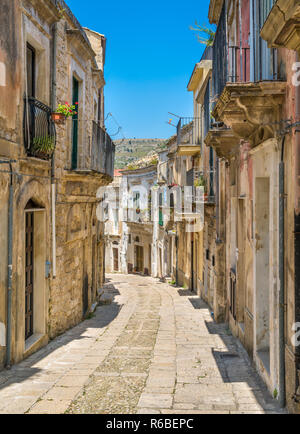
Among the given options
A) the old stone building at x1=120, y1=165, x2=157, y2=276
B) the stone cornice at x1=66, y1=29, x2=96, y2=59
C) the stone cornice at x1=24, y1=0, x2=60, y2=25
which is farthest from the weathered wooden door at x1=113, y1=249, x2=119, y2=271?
the stone cornice at x1=24, y1=0, x2=60, y2=25

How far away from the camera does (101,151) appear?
11883mm

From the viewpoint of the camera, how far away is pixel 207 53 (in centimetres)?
1427

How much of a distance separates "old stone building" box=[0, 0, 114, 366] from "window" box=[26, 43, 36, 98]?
0.7 inches

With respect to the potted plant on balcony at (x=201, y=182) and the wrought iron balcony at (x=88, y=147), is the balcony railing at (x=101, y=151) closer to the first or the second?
the wrought iron balcony at (x=88, y=147)

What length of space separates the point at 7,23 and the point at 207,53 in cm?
921

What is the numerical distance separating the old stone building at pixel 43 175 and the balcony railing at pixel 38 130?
2cm

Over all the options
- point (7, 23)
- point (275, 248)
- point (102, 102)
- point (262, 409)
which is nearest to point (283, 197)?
point (275, 248)

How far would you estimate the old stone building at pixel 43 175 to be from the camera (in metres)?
6.46

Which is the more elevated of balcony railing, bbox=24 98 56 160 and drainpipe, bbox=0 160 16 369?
balcony railing, bbox=24 98 56 160

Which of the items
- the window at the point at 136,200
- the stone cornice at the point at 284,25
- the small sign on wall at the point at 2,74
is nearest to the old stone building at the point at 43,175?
the small sign on wall at the point at 2,74

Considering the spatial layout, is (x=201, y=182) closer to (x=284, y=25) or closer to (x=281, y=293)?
(x=281, y=293)

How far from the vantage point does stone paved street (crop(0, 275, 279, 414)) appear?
16.4ft

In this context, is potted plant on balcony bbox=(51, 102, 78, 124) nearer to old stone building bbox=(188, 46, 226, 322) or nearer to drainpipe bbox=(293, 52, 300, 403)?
old stone building bbox=(188, 46, 226, 322)
